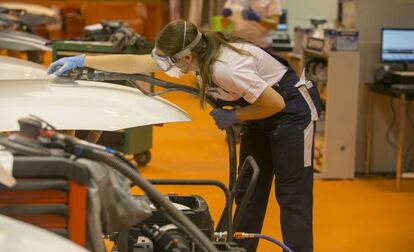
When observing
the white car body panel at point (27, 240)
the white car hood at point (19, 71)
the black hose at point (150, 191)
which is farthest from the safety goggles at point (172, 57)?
the white car body panel at point (27, 240)

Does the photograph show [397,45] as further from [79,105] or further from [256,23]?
[79,105]

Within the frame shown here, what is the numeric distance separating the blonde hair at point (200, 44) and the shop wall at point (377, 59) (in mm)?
3383

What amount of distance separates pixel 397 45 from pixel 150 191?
4876 millimetres

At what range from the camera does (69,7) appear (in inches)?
625

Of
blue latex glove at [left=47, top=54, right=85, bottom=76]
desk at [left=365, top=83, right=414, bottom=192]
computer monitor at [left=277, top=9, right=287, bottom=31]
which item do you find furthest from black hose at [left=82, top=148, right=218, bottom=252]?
computer monitor at [left=277, top=9, right=287, bottom=31]

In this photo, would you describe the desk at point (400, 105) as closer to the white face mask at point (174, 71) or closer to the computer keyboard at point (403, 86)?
the computer keyboard at point (403, 86)

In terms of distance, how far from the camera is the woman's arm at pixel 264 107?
3.56m

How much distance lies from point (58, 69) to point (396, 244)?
8.48 feet

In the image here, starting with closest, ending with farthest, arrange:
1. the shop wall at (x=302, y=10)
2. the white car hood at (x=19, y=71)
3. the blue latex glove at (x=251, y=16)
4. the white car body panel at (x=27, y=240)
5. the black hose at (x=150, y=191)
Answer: the white car body panel at (x=27, y=240), the black hose at (x=150, y=191), the white car hood at (x=19, y=71), the blue latex glove at (x=251, y=16), the shop wall at (x=302, y=10)

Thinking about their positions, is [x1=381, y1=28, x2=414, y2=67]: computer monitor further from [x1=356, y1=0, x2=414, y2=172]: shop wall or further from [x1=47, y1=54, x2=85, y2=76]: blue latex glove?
[x1=47, y1=54, x2=85, y2=76]: blue latex glove

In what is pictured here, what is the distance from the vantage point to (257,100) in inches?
140

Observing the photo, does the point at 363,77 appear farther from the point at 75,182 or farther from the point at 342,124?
the point at 75,182

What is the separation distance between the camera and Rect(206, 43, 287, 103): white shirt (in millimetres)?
3471

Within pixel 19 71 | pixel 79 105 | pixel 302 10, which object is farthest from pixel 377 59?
pixel 302 10
